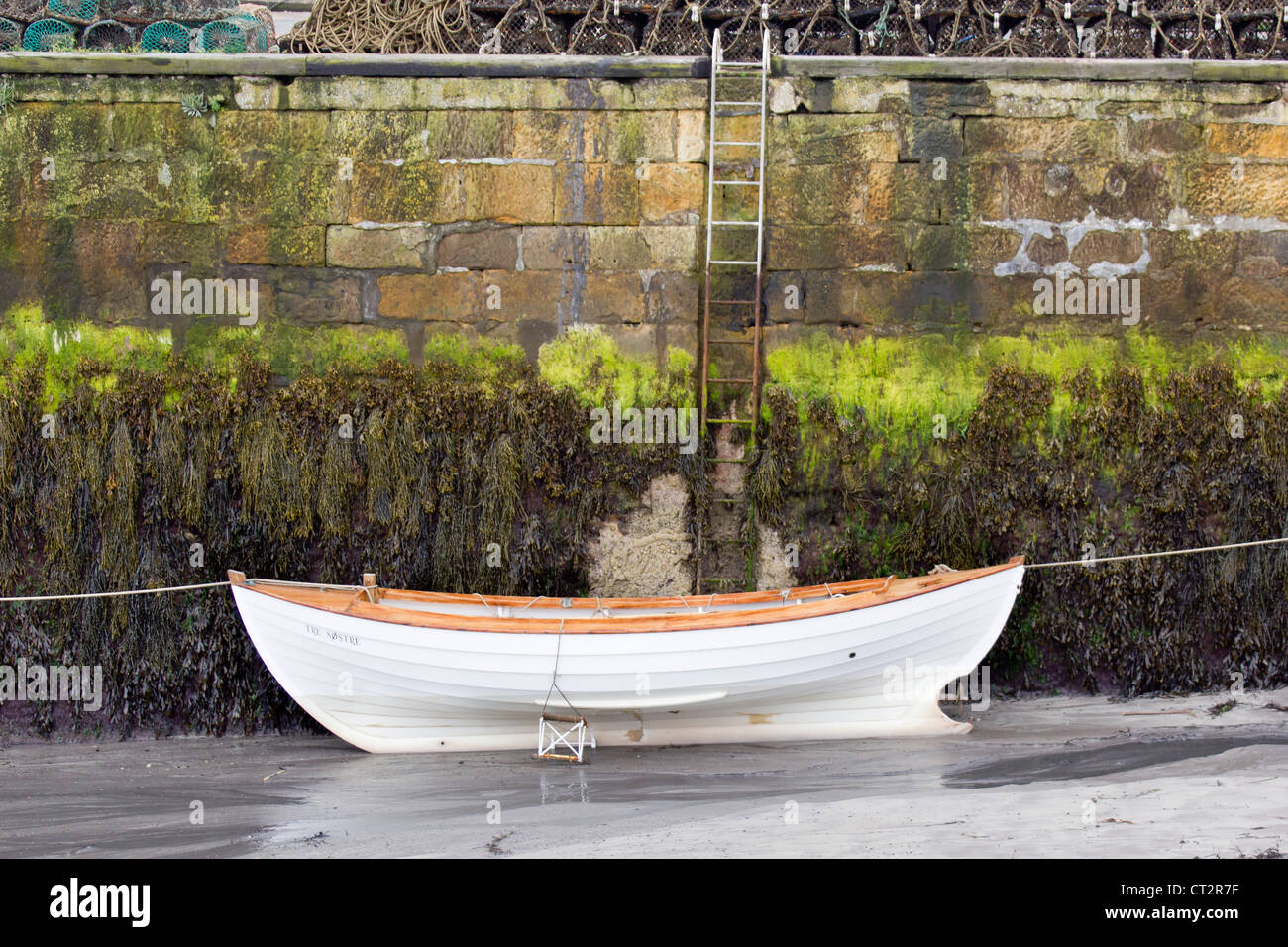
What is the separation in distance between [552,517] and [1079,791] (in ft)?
11.6

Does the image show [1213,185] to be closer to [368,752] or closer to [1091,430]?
[1091,430]

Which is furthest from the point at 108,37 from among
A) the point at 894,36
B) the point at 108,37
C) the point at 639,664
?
the point at 639,664

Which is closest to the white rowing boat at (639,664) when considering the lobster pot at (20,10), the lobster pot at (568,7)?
the lobster pot at (568,7)

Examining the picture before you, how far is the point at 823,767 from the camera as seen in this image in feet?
21.5

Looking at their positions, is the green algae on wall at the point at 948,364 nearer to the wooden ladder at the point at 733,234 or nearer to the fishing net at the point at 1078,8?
the wooden ladder at the point at 733,234

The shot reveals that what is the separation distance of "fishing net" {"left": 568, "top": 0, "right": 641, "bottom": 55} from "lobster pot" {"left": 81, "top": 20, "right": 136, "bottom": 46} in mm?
3338

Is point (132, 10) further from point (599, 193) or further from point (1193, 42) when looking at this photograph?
point (1193, 42)

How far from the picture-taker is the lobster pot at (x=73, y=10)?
8.70 metres

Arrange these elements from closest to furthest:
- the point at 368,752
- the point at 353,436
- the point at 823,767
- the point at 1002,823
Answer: the point at 1002,823 < the point at 823,767 < the point at 368,752 < the point at 353,436

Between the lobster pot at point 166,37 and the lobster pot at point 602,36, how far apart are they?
2.80 metres

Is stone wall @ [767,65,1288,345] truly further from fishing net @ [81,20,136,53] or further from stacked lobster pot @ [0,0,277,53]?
fishing net @ [81,20,136,53]

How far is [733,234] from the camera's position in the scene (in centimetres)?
765

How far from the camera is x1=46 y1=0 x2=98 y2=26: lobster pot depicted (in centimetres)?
870

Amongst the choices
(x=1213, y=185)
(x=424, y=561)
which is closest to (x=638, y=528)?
(x=424, y=561)
